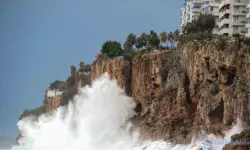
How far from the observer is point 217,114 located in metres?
41.2

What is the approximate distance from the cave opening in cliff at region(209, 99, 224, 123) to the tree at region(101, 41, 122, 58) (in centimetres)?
2111

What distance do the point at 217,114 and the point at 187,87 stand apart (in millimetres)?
5034

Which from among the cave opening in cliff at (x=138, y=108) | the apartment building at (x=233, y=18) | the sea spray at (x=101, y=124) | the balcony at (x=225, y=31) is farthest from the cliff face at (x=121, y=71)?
the apartment building at (x=233, y=18)

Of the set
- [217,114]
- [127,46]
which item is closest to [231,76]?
[217,114]

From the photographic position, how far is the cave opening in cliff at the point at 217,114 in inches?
1610

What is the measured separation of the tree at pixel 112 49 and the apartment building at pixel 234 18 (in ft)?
34.7

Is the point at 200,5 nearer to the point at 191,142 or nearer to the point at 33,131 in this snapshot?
the point at 33,131

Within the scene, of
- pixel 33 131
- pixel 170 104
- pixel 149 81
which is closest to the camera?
pixel 170 104

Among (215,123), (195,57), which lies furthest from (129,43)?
(215,123)

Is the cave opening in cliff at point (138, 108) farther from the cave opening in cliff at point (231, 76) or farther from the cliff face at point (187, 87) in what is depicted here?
the cave opening in cliff at point (231, 76)

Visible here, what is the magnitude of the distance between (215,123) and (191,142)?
2.90 m

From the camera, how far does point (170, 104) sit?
46.8 meters

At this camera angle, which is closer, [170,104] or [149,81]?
[170,104]

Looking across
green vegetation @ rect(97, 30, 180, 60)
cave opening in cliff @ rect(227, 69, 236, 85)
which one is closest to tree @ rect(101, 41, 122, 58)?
green vegetation @ rect(97, 30, 180, 60)
